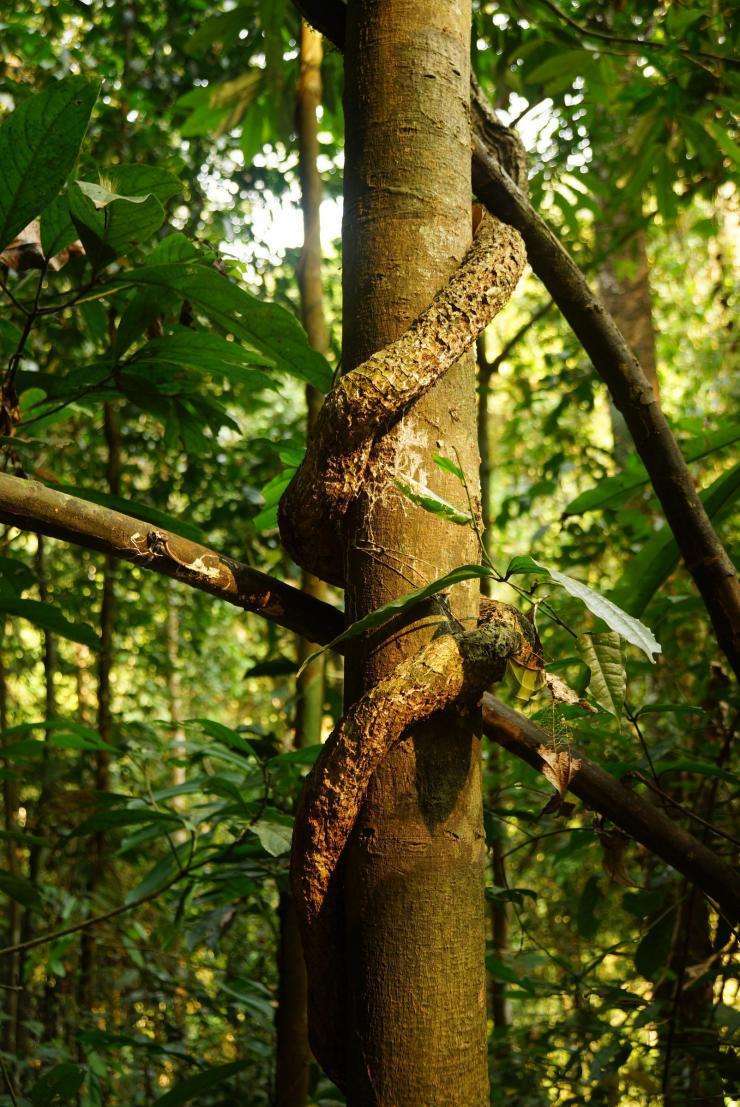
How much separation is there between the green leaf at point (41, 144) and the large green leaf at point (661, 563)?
0.70 meters

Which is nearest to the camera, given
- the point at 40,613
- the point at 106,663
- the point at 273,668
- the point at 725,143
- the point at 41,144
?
the point at 41,144

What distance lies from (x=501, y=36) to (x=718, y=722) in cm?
125

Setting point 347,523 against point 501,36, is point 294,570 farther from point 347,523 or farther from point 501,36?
point 347,523

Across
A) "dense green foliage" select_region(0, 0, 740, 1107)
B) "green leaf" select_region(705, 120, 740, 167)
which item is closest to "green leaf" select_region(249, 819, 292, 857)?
"dense green foliage" select_region(0, 0, 740, 1107)

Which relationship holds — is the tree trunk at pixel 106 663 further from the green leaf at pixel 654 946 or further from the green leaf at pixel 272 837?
the green leaf at pixel 654 946

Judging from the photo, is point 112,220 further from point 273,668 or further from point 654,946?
point 654,946

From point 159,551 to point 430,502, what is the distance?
201mm

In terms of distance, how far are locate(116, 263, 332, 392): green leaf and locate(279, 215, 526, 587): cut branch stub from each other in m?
0.21

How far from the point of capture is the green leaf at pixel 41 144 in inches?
28.4

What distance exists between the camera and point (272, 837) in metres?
1.02

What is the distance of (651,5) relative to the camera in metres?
1.90

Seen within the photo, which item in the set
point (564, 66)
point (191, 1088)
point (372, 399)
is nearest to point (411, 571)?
Result: point (372, 399)

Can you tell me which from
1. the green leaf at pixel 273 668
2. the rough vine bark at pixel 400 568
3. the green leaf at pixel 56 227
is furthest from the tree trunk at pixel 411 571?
the green leaf at pixel 273 668

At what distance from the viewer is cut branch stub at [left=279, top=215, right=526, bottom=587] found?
0.59m
